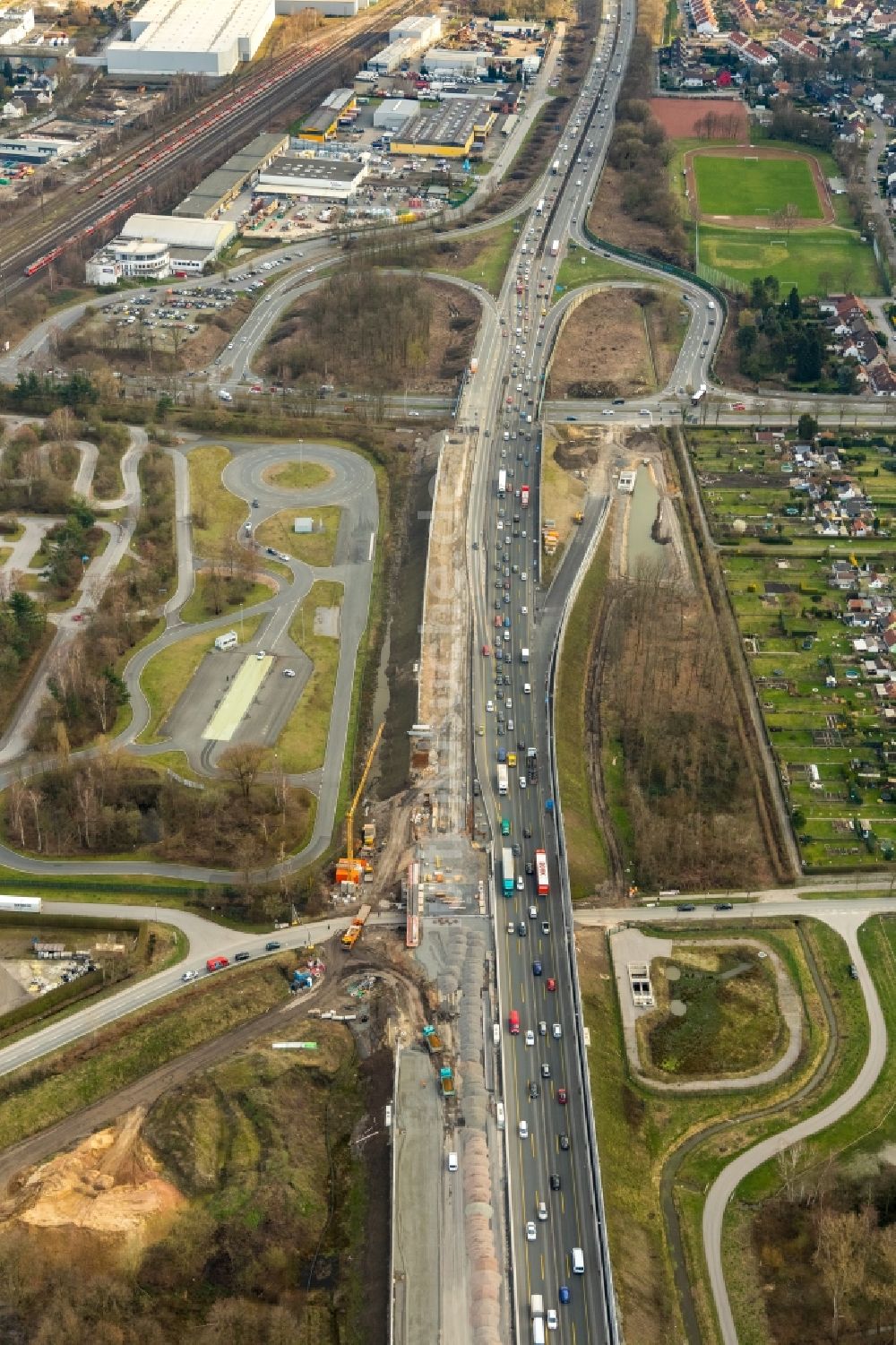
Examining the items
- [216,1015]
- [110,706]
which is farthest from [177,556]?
[216,1015]

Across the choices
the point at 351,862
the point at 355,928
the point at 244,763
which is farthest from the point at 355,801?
the point at 355,928

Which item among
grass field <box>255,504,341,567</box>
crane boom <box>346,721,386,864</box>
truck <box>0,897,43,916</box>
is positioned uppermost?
grass field <box>255,504,341,567</box>

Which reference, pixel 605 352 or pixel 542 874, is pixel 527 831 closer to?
pixel 542 874

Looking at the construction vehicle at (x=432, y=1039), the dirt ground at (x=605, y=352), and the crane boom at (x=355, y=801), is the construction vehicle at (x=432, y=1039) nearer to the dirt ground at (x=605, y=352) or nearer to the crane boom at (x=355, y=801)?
the crane boom at (x=355, y=801)

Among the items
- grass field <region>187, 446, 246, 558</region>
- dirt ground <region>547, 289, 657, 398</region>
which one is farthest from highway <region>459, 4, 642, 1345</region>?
grass field <region>187, 446, 246, 558</region>

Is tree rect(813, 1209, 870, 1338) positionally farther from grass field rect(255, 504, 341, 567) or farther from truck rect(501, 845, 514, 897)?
grass field rect(255, 504, 341, 567)
